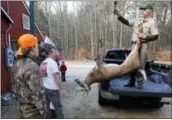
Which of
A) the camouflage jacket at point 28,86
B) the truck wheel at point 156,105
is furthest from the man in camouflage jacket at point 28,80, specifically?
the truck wheel at point 156,105

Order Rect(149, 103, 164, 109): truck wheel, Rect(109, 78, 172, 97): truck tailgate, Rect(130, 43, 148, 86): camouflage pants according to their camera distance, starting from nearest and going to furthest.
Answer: Rect(130, 43, 148, 86): camouflage pants < Rect(109, 78, 172, 97): truck tailgate < Rect(149, 103, 164, 109): truck wheel

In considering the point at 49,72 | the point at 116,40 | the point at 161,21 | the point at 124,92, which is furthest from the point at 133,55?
the point at 116,40

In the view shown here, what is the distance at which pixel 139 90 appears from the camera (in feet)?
22.6

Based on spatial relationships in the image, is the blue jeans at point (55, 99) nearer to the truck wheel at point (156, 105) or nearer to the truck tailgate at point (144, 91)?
the truck tailgate at point (144, 91)

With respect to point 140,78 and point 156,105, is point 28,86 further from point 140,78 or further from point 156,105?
point 156,105

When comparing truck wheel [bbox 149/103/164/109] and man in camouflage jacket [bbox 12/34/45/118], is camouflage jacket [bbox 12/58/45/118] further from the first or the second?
truck wheel [bbox 149/103/164/109]

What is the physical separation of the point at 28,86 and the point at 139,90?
11.3 feet

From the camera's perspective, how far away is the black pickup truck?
22.6 feet

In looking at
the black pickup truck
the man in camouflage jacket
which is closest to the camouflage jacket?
the man in camouflage jacket

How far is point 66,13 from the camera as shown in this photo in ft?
82.1

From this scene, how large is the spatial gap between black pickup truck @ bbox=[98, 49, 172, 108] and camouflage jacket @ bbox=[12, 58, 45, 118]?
8.69 ft

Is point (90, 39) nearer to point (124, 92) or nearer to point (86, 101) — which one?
point (86, 101)

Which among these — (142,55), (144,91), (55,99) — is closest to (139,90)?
(144,91)

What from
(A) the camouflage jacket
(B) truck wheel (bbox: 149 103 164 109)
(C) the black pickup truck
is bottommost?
(B) truck wheel (bbox: 149 103 164 109)
